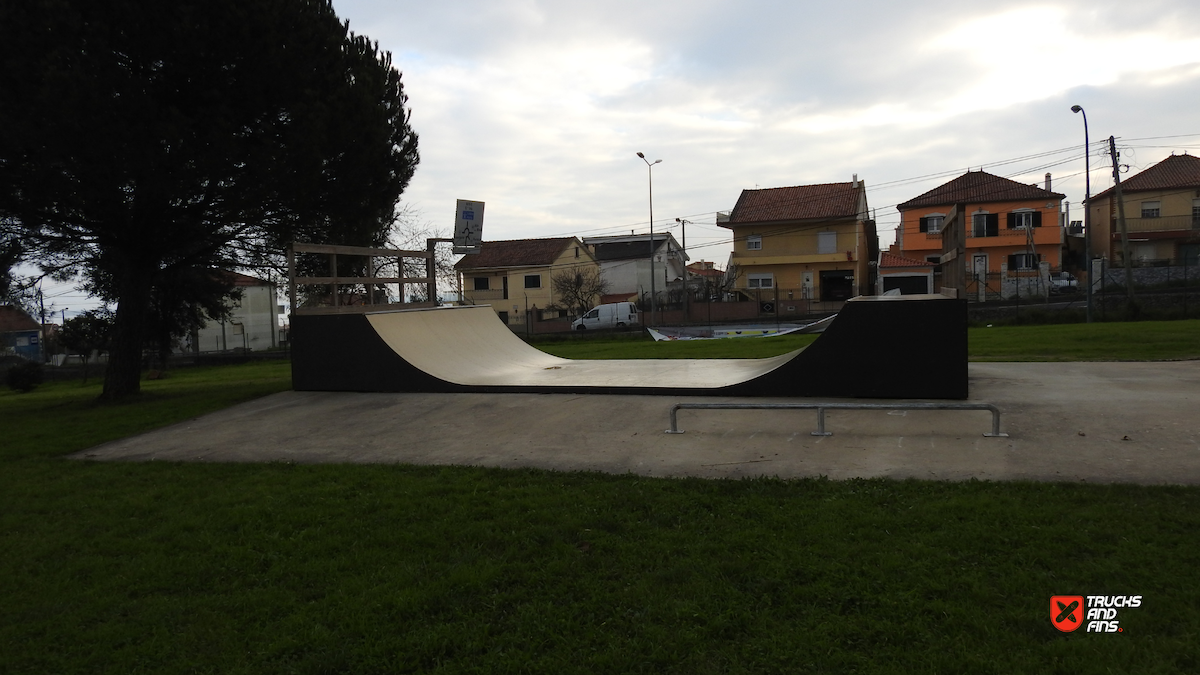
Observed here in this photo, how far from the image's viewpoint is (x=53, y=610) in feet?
11.5

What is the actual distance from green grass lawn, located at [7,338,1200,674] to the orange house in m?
40.4

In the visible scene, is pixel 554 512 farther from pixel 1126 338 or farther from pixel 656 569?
pixel 1126 338

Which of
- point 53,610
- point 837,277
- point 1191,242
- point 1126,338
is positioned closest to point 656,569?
point 53,610

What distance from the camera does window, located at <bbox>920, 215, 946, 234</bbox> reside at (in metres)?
44.0

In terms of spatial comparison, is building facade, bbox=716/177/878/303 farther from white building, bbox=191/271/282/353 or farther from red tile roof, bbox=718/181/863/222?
white building, bbox=191/271/282/353

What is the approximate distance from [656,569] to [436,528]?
4.39ft

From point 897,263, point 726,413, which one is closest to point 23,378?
point 726,413

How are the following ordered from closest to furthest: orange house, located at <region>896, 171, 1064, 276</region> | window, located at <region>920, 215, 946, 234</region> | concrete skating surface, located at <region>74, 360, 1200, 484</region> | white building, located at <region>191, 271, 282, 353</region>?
concrete skating surface, located at <region>74, 360, 1200, 484</region> → orange house, located at <region>896, 171, 1064, 276</region> → window, located at <region>920, 215, 946, 234</region> → white building, located at <region>191, 271, 282, 353</region>

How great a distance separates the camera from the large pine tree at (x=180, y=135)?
30.2ft

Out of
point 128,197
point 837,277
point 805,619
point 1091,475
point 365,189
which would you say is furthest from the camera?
point 837,277

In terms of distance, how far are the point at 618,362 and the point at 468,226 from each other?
140 inches

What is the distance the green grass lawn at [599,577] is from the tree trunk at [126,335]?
7.06 m

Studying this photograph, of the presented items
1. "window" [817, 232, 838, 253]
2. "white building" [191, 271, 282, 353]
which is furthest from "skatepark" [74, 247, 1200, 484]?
"white building" [191, 271, 282, 353]

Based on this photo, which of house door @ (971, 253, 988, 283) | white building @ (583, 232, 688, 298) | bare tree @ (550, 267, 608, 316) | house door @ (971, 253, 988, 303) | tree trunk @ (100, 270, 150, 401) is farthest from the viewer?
white building @ (583, 232, 688, 298)
